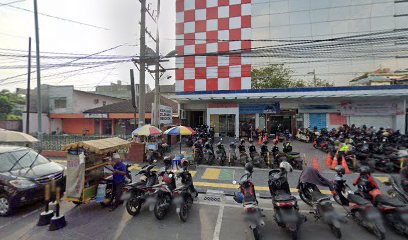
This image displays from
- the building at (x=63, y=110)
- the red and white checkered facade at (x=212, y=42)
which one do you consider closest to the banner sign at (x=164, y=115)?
the red and white checkered facade at (x=212, y=42)

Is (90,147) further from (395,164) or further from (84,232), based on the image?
(395,164)

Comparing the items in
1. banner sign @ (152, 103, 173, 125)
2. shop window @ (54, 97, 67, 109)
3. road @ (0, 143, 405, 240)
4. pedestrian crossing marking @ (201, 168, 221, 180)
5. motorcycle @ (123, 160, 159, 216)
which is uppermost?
shop window @ (54, 97, 67, 109)

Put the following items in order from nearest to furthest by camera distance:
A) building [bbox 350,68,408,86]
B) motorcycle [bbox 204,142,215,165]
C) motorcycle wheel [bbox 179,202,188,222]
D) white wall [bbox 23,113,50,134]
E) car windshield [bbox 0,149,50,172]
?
motorcycle wheel [bbox 179,202,188,222], car windshield [bbox 0,149,50,172], motorcycle [bbox 204,142,215,165], building [bbox 350,68,408,86], white wall [bbox 23,113,50,134]

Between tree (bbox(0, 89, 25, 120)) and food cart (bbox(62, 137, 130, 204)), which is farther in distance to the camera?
tree (bbox(0, 89, 25, 120))

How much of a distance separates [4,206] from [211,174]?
5791 mm

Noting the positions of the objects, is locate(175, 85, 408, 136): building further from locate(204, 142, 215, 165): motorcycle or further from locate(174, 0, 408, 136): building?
locate(204, 142, 215, 165): motorcycle

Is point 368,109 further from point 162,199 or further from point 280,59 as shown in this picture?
point 162,199

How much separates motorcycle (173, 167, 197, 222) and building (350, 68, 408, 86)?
50.6ft

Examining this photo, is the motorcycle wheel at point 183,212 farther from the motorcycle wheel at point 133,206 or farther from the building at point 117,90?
the building at point 117,90

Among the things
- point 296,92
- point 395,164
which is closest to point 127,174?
point 395,164

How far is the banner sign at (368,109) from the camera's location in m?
14.1

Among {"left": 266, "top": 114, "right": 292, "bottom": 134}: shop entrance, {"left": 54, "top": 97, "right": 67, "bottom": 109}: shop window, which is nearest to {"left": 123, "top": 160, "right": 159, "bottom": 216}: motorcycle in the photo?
{"left": 266, "top": 114, "right": 292, "bottom": 134}: shop entrance

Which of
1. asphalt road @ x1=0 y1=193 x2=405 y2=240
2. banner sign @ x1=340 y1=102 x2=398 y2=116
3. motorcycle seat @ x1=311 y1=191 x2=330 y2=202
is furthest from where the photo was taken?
banner sign @ x1=340 y1=102 x2=398 y2=116

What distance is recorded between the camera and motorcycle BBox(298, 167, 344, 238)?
3.62 metres
